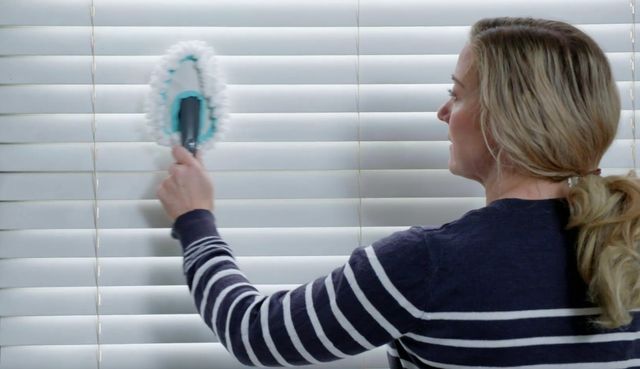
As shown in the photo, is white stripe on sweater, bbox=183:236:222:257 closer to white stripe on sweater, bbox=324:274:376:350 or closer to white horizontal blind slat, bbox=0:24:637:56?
→ white stripe on sweater, bbox=324:274:376:350

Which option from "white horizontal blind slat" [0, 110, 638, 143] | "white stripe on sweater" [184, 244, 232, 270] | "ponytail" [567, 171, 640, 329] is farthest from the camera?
"white horizontal blind slat" [0, 110, 638, 143]

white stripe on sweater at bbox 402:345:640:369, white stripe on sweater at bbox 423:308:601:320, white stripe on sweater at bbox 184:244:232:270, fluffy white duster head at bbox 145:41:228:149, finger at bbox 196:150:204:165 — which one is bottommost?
white stripe on sweater at bbox 402:345:640:369

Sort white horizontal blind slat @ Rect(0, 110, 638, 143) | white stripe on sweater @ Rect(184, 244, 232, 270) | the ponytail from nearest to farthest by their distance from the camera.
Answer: the ponytail → white stripe on sweater @ Rect(184, 244, 232, 270) → white horizontal blind slat @ Rect(0, 110, 638, 143)

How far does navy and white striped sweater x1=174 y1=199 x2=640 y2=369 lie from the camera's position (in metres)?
0.70

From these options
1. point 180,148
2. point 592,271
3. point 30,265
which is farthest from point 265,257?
point 592,271

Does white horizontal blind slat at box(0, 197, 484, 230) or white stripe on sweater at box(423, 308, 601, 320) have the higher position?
white horizontal blind slat at box(0, 197, 484, 230)

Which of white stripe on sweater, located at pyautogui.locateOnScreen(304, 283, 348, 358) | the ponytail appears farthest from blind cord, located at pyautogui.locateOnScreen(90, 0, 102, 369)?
the ponytail

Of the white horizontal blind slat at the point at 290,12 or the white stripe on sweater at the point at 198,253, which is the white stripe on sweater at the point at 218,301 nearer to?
the white stripe on sweater at the point at 198,253

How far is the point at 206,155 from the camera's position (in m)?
0.93

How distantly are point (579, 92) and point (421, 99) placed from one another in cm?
26

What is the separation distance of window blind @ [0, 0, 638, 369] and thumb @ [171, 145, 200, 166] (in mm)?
77

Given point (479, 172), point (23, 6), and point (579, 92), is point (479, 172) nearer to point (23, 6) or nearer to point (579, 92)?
point (579, 92)

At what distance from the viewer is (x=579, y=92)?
0.73m

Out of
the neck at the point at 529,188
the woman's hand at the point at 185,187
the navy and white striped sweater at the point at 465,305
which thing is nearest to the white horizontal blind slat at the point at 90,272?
the woman's hand at the point at 185,187
